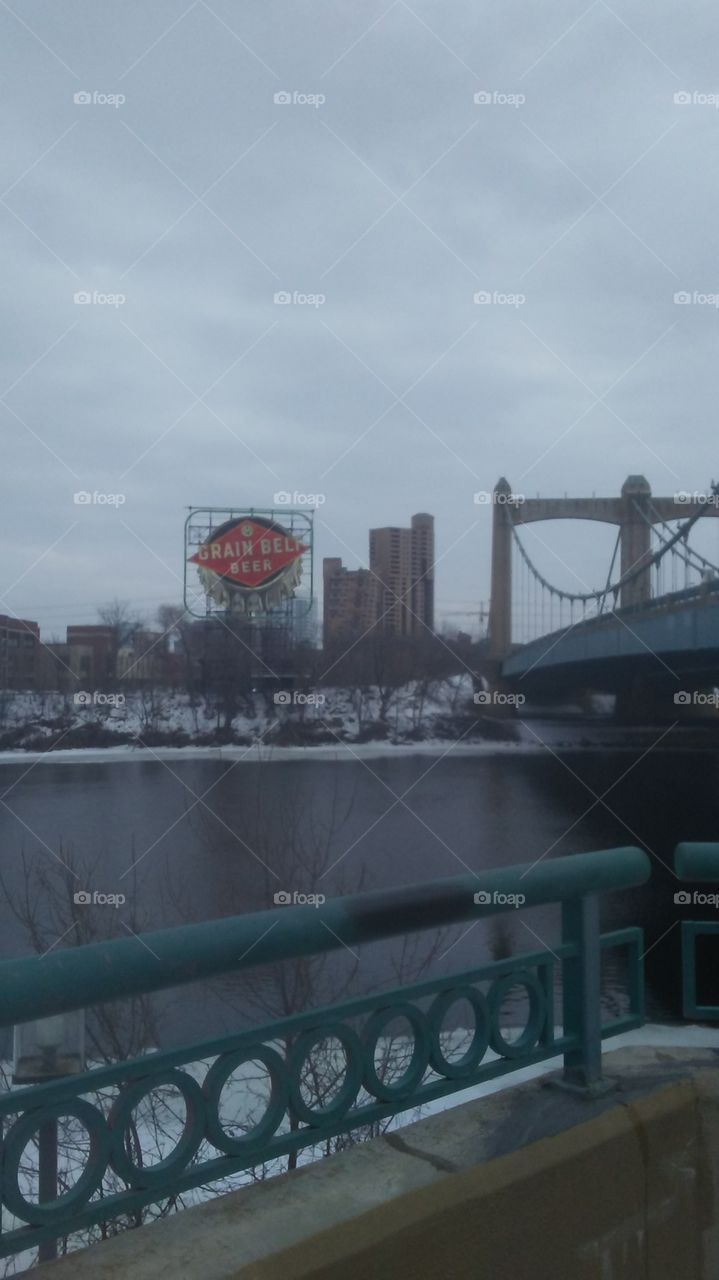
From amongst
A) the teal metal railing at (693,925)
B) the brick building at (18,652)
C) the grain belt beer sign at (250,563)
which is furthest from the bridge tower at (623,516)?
the teal metal railing at (693,925)

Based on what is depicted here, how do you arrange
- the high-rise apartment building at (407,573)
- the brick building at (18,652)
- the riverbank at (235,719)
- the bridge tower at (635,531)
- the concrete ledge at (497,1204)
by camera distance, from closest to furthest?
1. the concrete ledge at (497,1204)
2. the brick building at (18,652)
3. the riverbank at (235,719)
4. the high-rise apartment building at (407,573)
5. the bridge tower at (635,531)

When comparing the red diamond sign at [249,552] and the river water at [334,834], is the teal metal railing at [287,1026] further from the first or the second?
the red diamond sign at [249,552]

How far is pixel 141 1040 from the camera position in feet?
14.9

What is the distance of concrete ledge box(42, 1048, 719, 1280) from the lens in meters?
1.56

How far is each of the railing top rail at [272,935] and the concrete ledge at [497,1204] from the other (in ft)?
A: 1.24

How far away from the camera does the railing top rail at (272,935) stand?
1.42 meters

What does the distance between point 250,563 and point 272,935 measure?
10923 millimetres

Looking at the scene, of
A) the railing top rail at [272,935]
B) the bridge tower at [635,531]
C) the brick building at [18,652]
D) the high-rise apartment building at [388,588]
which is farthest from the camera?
the bridge tower at [635,531]

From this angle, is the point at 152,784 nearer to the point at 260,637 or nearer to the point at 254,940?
the point at 260,637

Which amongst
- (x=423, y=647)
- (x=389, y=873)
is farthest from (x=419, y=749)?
(x=389, y=873)

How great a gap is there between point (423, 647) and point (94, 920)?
25.0ft

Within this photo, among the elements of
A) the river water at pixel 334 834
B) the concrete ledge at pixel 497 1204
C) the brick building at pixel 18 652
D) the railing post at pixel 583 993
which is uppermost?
the brick building at pixel 18 652

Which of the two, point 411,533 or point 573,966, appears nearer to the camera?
point 573,966

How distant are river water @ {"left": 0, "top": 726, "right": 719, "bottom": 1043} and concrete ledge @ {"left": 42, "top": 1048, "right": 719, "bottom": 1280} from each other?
38.2 inches
